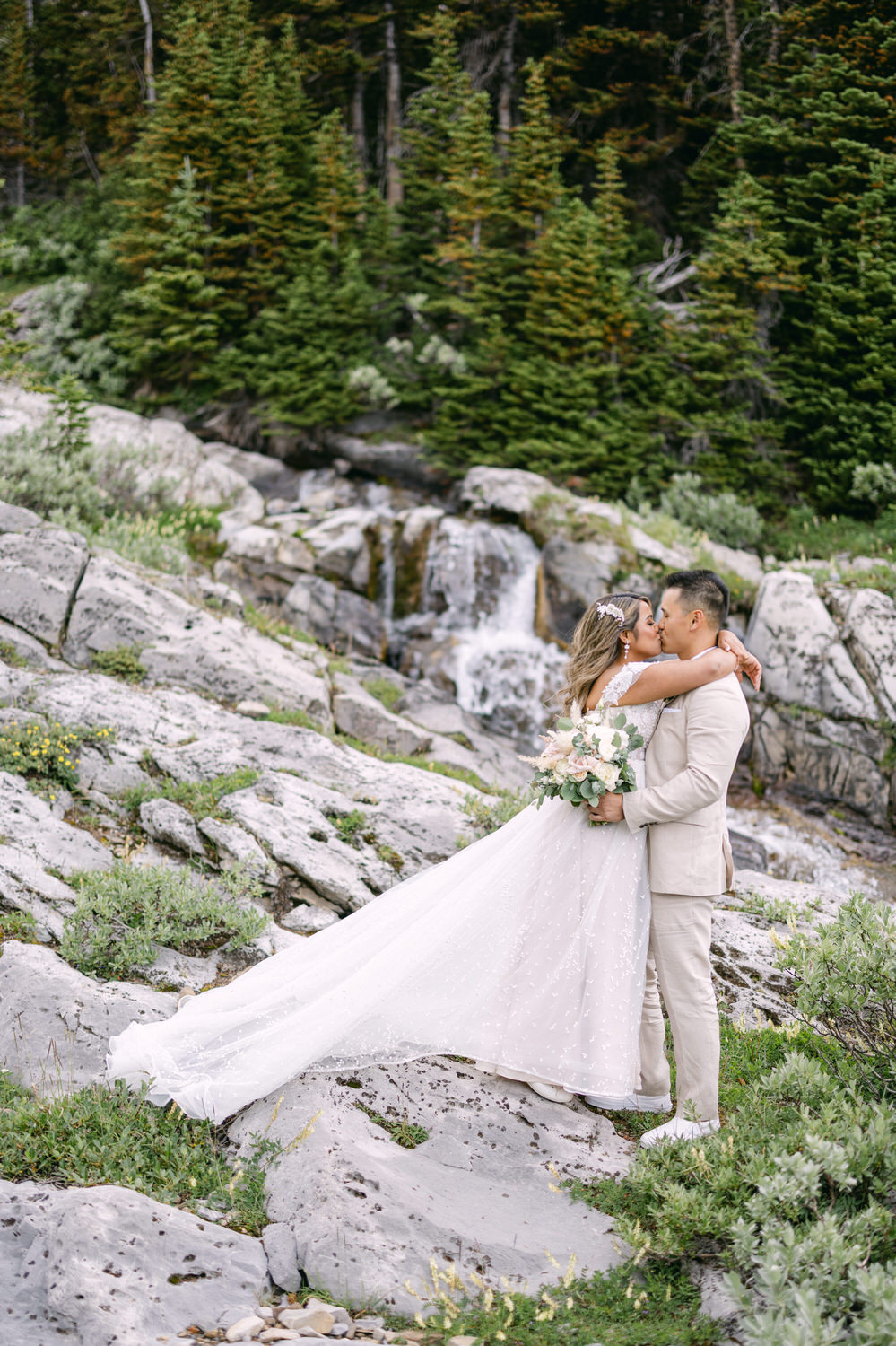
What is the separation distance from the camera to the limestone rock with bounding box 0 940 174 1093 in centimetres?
454

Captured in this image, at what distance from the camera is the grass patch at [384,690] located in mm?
13131

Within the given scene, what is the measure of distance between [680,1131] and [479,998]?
1118 millimetres

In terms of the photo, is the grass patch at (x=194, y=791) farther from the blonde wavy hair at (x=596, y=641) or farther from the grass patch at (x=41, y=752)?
the blonde wavy hair at (x=596, y=641)

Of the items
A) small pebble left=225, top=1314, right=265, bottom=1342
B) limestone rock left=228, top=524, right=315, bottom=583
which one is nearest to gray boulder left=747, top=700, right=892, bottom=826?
limestone rock left=228, top=524, right=315, bottom=583

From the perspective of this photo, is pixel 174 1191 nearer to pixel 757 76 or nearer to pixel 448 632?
pixel 448 632

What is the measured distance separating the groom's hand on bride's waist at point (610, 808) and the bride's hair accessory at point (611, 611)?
35.4 inches

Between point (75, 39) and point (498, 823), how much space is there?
32.6 meters

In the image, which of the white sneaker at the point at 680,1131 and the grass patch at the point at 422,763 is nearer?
the white sneaker at the point at 680,1131

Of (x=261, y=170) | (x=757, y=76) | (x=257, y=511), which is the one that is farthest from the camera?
(x=261, y=170)

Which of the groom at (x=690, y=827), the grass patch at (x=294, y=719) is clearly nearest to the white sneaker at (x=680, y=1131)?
the groom at (x=690, y=827)

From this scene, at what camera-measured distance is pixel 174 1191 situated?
3.80 m

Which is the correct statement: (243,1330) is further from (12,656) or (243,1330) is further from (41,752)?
(12,656)

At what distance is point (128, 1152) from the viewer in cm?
397

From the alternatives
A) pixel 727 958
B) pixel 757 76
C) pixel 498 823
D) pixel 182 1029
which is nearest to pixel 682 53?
pixel 757 76
